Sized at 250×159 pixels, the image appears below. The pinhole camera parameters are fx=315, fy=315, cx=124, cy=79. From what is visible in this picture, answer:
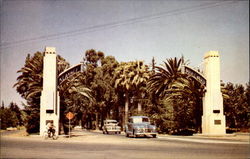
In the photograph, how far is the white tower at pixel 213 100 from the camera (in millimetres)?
30828

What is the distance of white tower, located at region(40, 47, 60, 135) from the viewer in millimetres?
29188

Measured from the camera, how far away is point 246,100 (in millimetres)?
45938

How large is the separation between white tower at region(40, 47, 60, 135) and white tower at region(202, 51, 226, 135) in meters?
14.6

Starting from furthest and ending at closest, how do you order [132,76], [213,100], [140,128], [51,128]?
[132,76] → [213,100] → [140,128] → [51,128]

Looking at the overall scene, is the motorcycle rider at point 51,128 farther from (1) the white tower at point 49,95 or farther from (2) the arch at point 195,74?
(2) the arch at point 195,74

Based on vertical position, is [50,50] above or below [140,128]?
above

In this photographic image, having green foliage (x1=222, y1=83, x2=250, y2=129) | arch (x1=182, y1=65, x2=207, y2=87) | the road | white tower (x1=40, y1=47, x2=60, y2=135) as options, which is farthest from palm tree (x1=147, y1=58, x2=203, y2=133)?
the road

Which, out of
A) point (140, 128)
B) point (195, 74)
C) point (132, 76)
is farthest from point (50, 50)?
point (132, 76)

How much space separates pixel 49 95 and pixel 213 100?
627 inches

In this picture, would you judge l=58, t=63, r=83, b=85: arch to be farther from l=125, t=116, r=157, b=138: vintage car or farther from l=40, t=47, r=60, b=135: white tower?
l=125, t=116, r=157, b=138: vintage car

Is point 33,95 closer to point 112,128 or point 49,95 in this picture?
point 49,95

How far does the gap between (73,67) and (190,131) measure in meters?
16.5

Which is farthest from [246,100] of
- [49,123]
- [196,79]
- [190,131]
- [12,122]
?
[12,122]

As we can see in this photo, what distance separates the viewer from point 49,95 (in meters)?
29.4
